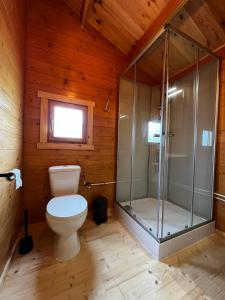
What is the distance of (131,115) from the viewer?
2.46 m

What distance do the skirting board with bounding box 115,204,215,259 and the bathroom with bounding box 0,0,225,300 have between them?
0.6 inches

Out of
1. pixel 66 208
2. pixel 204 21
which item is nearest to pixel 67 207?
pixel 66 208

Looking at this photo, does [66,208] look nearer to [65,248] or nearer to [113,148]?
[65,248]

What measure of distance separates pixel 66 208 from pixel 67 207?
2 centimetres

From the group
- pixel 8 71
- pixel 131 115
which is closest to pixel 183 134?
pixel 131 115

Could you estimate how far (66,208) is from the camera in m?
1.40

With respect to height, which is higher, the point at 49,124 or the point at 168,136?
the point at 49,124

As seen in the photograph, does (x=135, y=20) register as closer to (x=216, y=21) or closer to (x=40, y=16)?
(x=216, y=21)

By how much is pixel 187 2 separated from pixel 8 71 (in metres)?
1.77

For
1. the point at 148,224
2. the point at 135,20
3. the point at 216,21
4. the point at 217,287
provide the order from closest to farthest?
the point at 217,287, the point at 216,21, the point at 148,224, the point at 135,20

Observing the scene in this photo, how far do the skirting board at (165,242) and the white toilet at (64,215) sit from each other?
2.23ft

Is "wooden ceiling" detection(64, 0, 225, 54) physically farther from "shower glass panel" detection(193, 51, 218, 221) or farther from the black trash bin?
the black trash bin

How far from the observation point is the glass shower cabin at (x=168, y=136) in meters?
1.75

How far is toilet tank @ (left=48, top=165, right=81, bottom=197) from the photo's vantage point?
175cm
